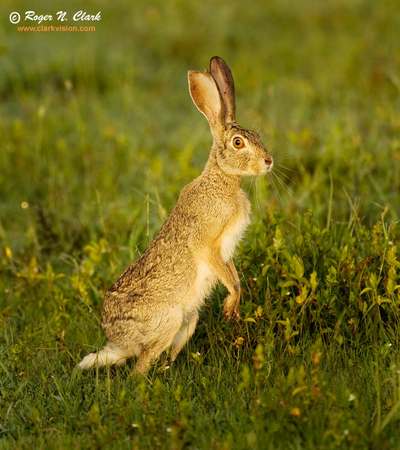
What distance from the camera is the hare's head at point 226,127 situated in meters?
5.01

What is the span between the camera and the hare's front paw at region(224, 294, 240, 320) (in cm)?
496

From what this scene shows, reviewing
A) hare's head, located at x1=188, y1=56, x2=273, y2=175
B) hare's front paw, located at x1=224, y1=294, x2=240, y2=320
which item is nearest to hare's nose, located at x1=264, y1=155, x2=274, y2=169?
hare's head, located at x1=188, y1=56, x2=273, y2=175

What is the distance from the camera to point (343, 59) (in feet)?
35.4

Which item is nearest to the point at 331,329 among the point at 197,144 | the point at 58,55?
the point at 197,144

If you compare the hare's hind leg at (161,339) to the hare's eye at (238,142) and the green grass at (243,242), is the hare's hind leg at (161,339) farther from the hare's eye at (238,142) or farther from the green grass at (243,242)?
the hare's eye at (238,142)

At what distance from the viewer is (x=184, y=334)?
5156 mm

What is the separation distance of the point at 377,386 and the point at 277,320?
3.45ft

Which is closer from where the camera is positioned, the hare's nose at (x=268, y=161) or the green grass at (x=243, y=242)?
the green grass at (x=243, y=242)

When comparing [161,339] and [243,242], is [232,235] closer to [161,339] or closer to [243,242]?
[161,339]

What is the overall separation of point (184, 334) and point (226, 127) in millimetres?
1204
